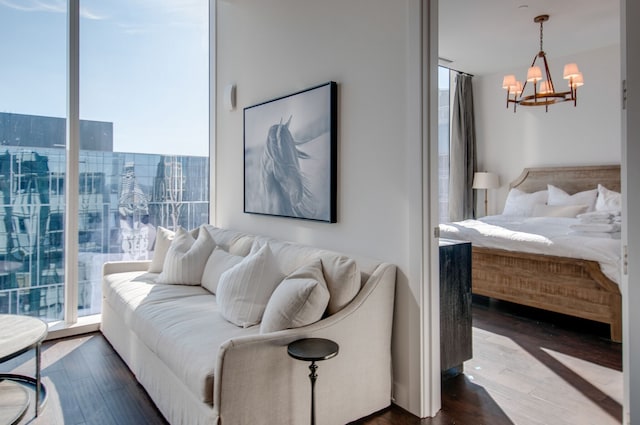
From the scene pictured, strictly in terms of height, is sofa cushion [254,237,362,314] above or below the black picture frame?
below

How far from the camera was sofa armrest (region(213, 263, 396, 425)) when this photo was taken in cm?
174

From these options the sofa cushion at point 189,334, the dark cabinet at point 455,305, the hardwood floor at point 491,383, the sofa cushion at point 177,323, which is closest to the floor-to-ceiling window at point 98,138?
the sofa cushion at point 177,323

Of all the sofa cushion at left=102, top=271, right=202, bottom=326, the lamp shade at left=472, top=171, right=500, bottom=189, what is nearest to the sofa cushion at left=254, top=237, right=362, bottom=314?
the sofa cushion at left=102, top=271, right=202, bottom=326

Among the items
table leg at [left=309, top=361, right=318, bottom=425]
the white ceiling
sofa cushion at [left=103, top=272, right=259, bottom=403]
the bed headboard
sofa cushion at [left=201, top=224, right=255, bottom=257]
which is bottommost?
table leg at [left=309, top=361, right=318, bottom=425]

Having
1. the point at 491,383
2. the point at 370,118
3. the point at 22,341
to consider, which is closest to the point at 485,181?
the point at 491,383

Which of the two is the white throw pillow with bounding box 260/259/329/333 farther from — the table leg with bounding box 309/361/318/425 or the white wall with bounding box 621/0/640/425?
the white wall with bounding box 621/0/640/425

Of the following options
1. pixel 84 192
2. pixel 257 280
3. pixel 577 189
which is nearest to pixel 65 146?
pixel 84 192

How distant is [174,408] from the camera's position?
207 centimetres

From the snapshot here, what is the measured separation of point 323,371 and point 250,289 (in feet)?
2.03

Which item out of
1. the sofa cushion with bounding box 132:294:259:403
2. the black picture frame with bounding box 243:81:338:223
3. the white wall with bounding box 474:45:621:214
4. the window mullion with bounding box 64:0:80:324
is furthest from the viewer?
the white wall with bounding box 474:45:621:214

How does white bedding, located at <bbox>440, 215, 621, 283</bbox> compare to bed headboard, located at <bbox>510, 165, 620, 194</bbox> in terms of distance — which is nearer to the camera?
white bedding, located at <bbox>440, 215, 621, 283</bbox>

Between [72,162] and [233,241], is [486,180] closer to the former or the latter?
[233,241]

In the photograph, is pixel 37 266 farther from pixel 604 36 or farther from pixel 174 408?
pixel 604 36

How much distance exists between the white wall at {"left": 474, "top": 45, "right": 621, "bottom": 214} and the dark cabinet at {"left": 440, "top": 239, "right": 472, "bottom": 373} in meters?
3.93
